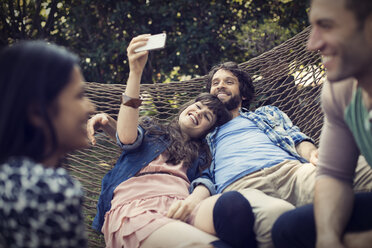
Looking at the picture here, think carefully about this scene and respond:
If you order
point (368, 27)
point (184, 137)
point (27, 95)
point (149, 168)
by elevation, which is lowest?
point (149, 168)

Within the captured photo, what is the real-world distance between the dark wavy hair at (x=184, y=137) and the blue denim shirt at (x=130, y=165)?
0.04 m

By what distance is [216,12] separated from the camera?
4434 mm

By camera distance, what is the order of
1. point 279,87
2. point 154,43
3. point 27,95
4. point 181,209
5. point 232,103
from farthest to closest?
1. point 279,87
2. point 232,103
3. point 154,43
4. point 181,209
5. point 27,95

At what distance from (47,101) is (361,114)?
0.75m

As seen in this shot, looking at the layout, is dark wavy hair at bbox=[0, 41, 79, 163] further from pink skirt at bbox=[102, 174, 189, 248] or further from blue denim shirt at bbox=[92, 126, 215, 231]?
blue denim shirt at bbox=[92, 126, 215, 231]

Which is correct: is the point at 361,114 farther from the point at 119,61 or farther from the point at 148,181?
the point at 119,61

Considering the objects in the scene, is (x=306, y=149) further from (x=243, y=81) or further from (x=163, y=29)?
(x=163, y=29)

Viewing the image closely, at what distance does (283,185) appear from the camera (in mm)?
1649

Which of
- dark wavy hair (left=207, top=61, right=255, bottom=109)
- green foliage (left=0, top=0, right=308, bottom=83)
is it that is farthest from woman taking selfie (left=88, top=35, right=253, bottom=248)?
green foliage (left=0, top=0, right=308, bottom=83)

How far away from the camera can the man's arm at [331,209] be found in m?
1.02

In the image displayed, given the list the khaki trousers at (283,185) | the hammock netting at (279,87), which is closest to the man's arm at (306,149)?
the khaki trousers at (283,185)

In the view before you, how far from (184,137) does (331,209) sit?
0.94 meters

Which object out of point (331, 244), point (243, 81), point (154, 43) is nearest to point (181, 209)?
point (331, 244)

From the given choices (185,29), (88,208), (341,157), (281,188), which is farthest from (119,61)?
(341,157)
